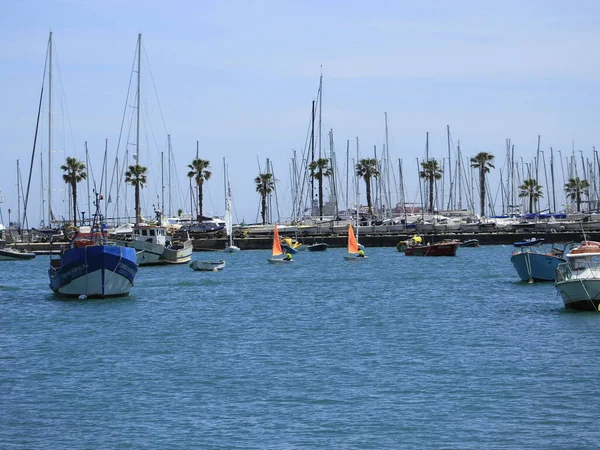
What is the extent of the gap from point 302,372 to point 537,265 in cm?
3198

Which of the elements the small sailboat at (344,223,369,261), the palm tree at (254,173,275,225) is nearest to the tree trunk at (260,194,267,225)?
the palm tree at (254,173,275,225)

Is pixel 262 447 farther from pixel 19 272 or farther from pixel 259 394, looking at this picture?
pixel 19 272

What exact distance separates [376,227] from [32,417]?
114092mm

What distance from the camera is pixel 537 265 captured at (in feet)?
192

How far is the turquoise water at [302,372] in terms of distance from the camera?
22.1 m

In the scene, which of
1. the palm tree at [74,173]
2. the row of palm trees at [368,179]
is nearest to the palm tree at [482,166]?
the row of palm trees at [368,179]

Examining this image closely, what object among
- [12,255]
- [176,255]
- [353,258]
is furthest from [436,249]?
[12,255]

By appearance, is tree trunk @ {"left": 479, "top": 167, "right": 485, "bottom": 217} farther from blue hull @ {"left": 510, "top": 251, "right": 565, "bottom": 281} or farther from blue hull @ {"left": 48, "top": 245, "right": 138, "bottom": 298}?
blue hull @ {"left": 48, "top": 245, "right": 138, "bottom": 298}

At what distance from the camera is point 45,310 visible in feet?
162

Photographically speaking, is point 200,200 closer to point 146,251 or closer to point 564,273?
point 146,251

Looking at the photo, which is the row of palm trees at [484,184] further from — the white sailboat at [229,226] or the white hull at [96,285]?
the white hull at [96,285]

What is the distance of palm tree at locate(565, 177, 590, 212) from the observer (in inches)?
6354

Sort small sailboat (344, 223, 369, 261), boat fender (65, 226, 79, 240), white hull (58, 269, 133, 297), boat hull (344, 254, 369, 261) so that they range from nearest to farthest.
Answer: white hull (58, 269, 133, 297)
boat fender (65, 226, 79, 240)
boat hull (344, 254, 369, 261)
small sailboat (344, 223, 369, 261)

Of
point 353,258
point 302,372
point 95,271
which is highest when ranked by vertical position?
point 95,271
